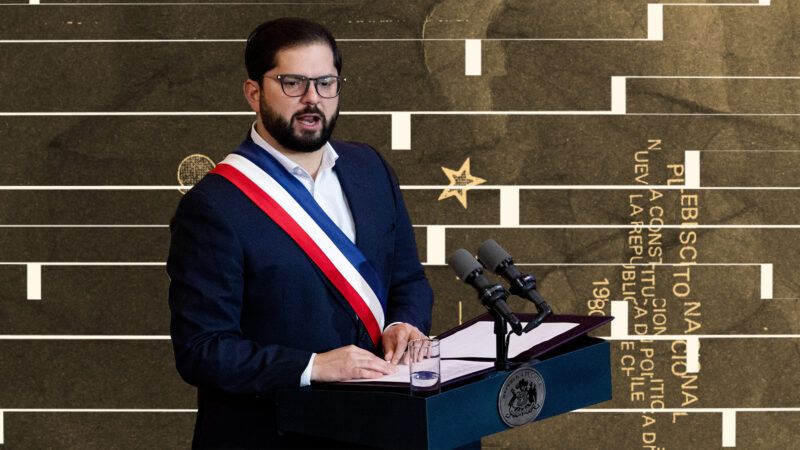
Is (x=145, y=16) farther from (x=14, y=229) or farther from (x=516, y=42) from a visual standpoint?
(x=516, y=42)

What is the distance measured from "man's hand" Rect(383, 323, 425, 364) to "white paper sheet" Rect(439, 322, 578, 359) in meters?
0.07

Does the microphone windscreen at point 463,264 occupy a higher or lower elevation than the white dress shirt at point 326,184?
lower

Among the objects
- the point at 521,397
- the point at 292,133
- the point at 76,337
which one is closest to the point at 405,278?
the point at 292,133

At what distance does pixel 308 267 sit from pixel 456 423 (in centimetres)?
52

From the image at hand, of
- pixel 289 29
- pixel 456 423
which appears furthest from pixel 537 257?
pixel 456 423

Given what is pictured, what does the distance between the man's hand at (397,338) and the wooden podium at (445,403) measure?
0.20 metres

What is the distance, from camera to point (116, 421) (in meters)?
3.28

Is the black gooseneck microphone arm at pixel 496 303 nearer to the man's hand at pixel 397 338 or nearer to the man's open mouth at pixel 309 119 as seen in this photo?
the man's hand at pixel 397 338

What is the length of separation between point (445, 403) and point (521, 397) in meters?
0.16

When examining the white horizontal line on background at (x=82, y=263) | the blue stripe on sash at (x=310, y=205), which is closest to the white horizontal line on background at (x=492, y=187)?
the white horizontal line on background at (x=82, y=263)

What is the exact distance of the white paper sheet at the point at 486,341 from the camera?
5.78ft

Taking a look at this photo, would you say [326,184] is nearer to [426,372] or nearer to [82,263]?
[426,372]

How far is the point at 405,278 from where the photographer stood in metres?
2.20

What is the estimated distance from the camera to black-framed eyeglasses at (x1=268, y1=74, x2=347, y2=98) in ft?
6.35
